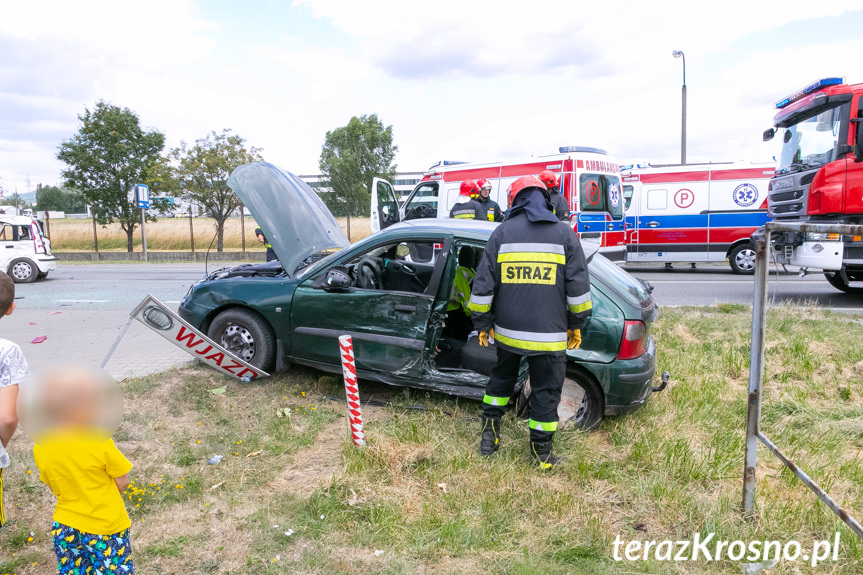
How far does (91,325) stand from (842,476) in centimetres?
890

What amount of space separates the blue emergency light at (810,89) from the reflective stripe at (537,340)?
7971mm

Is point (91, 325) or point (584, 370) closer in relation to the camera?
point (584, 370)

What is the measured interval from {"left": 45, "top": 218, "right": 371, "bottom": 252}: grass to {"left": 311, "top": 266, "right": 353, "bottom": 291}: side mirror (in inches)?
730

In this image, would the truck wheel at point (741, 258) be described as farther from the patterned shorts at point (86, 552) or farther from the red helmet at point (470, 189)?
the patterned shorts at point (86, 552)

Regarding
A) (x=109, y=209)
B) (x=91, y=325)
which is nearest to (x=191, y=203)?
(x=109, y=209)

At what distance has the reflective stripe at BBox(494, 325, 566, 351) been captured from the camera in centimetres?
357

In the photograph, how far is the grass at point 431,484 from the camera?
2.91 m

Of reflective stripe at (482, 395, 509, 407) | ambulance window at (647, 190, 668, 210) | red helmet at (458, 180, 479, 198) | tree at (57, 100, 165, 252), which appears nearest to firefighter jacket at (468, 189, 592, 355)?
reflective stripe at (482, 395, 509, 407)

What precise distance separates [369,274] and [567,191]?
784 cm

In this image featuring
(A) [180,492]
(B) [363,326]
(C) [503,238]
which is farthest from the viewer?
(B) [363,326]

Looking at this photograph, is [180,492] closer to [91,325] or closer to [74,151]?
[91,325]

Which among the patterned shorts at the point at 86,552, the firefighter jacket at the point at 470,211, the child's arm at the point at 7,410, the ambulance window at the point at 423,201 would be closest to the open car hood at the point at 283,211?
the child's arm at the point at 7,410

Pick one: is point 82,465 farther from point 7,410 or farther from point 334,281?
point 334,281

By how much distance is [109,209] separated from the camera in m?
23.0
